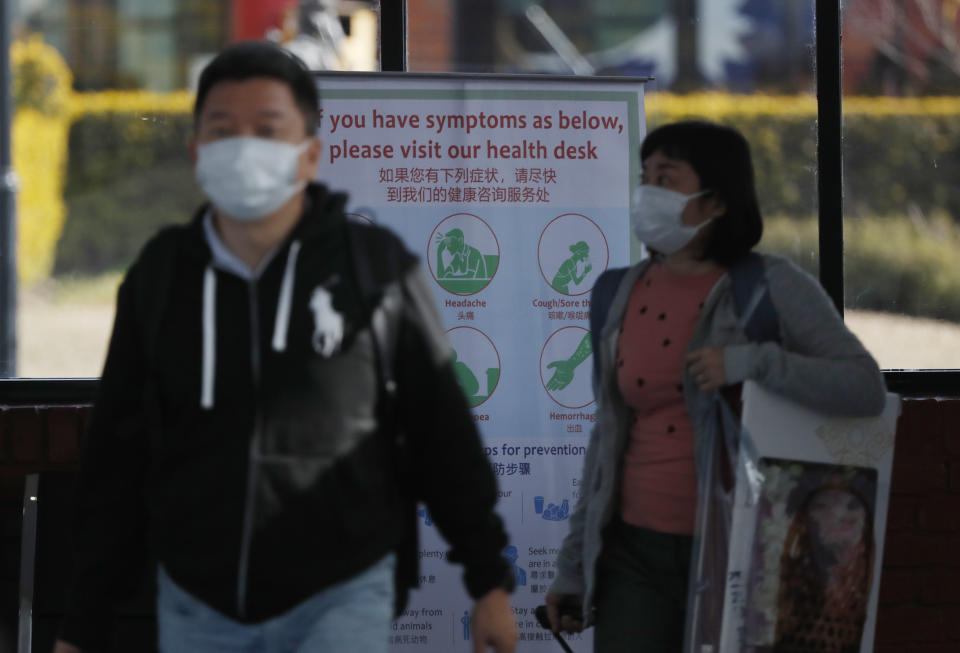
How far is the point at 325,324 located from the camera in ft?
5.85

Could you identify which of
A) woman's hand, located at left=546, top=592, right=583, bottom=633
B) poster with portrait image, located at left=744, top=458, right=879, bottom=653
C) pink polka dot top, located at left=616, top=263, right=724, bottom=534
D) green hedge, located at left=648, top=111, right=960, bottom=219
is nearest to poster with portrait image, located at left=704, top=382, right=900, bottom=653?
poster with portrait image, located at left=744, top=458, right=879, bottom=653

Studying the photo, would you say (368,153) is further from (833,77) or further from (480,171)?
(833,77)

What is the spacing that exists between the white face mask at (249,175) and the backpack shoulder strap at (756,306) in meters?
1.04

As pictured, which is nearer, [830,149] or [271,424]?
[271,424]

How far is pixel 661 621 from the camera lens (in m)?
2.53

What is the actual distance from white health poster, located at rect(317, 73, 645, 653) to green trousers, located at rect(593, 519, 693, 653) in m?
0.99

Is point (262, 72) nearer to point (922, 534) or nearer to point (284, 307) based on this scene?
point (284, 307)

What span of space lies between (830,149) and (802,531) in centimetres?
172

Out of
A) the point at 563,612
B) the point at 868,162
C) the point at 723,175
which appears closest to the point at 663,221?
the point at 723,175

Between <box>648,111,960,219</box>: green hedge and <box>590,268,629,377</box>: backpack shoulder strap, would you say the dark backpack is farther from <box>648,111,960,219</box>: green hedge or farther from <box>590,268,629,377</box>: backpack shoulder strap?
<box>648,111,960,219</box>: green hedge

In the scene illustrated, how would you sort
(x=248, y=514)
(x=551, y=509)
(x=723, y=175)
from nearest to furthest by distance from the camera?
(x=248, y=514), (x=723, y=175), (x=551, y=509)

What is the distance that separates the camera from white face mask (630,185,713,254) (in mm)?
2633

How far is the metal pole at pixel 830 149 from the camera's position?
153 inches

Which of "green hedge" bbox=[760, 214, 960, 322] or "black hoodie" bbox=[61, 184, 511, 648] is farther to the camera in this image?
"green hedge" bbox=[760, 214, 960, 322]
